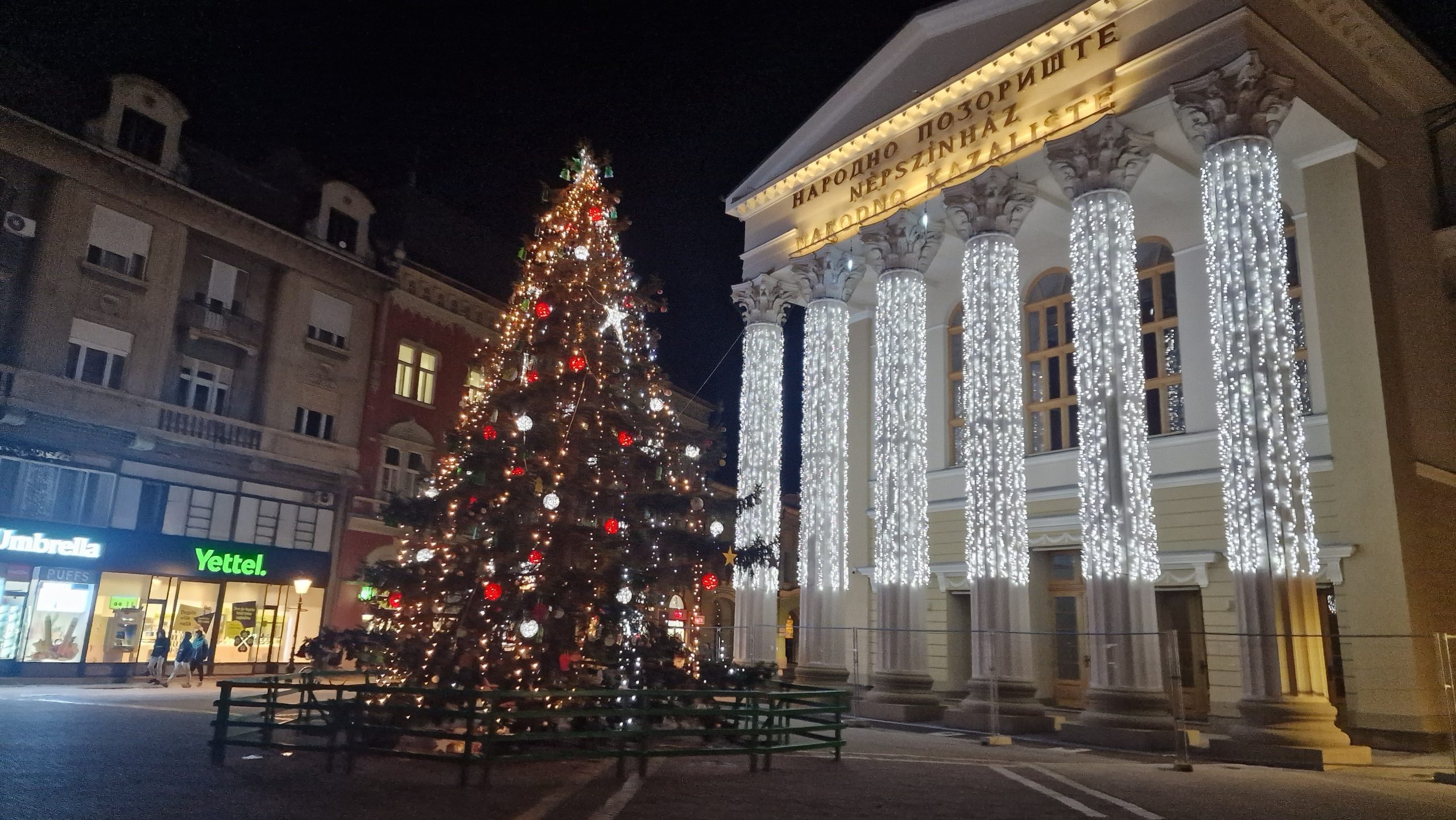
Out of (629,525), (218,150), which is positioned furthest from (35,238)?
(629,525)

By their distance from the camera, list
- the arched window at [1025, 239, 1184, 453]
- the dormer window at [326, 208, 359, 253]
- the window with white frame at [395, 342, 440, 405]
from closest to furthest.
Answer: the arched window at [1025, 239, 1184, 453] → the dormer window at [326, 208, 359, 253] → the window with white frame at [395, 342, 440, 405]

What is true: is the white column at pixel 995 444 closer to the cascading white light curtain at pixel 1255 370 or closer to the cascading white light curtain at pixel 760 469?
the cascading white light curtain at pixel 1255 370

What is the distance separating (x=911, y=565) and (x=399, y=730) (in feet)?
44.9

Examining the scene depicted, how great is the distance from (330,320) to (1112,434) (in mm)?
24049

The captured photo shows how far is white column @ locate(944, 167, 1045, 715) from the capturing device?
58.3 ft

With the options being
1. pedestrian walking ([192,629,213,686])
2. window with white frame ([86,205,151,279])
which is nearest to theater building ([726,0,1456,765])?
pedestrian walking ([192,629,213,686])

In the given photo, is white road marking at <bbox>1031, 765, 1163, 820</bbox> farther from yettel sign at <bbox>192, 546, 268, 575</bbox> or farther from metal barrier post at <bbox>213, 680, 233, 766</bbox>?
yettel sign at <bbox>192, 546, 268, 575</bbox>

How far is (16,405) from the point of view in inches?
861

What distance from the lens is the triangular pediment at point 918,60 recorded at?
1986cm

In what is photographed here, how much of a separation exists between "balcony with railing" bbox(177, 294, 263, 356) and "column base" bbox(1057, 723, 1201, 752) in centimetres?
2429

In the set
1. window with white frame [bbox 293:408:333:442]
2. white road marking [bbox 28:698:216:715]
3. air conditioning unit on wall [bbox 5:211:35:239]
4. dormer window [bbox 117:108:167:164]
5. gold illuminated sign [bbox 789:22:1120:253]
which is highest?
dormer window [bbox 117:108:167:164]

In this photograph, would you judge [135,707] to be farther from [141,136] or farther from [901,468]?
[141,136]

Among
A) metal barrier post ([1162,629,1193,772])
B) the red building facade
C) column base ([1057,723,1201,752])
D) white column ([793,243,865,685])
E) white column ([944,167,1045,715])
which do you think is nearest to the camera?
metal barrier post ([1162,629,1193,772])

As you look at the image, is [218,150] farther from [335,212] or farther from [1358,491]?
[1358,491]
